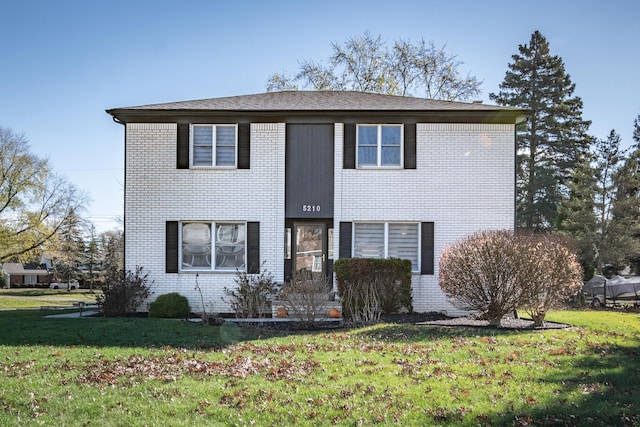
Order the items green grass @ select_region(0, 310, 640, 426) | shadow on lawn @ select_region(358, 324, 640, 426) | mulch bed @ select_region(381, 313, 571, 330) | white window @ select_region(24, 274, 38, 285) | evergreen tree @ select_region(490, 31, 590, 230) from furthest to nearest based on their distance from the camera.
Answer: white window @ select_region(24, 274, 38, 285) < evergreen tree @ select_region(490, 31, 590, 230) < mulch bed @ select_region(381, 313, 571, 330) < green grass @ select_region(0, 310, 640, 426) < shadow on lawn @ select_region(358, 324, 640, 426)

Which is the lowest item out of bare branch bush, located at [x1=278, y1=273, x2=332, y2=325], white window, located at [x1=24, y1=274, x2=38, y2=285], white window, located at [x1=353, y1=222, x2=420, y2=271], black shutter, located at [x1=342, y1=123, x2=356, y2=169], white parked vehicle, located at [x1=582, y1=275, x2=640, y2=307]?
white window, located at [x1=24, y1=274, x2=38, y2=285]

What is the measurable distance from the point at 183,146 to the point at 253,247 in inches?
128

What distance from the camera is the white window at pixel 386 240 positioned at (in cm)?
1616

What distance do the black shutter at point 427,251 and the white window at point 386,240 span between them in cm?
20

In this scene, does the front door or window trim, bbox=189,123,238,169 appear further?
the front door

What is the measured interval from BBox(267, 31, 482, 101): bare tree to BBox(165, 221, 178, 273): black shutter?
20429 millimetres

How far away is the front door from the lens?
16.5 meters

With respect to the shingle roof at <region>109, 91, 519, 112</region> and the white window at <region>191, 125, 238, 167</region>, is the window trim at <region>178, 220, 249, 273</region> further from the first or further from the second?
the shingle roof at <region>109, 91, 519, 112</region>

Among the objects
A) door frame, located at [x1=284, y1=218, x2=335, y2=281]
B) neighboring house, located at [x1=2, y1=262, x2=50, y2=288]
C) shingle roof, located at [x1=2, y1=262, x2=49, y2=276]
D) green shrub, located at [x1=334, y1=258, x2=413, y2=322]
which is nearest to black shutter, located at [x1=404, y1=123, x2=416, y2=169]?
door frame, located at [x1=284, y1=218, x2=335, y2=281]

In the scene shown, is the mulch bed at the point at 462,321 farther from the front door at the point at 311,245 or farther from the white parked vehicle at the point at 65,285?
the white parked vehicle at the point at 65,285

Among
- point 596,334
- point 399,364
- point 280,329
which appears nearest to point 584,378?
point 399,364

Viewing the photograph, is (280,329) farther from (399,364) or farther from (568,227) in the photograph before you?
(568,227)

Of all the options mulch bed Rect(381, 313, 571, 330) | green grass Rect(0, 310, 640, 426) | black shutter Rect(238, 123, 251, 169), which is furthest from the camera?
black shutter Rect(238, 123, 251, 169)

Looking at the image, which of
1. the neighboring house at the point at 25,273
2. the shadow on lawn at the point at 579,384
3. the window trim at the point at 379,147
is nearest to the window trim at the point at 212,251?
the window trim at the point at 379,147
